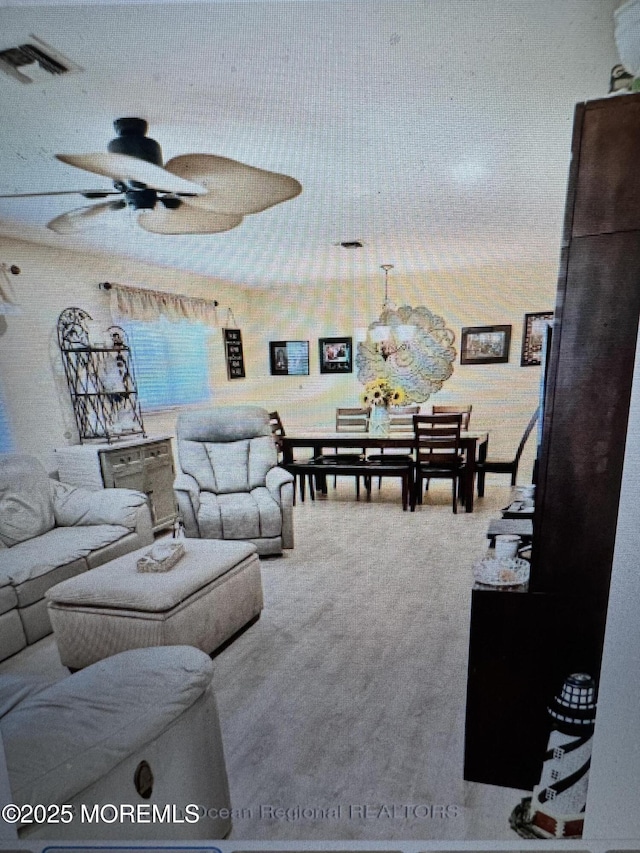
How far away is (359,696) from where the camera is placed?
1.37m

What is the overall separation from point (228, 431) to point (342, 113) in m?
2.31

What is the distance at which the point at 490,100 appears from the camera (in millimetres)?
665

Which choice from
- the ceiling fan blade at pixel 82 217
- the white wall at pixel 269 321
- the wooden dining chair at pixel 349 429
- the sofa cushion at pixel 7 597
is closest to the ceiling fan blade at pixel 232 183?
the ceiling fan blade at pixel 82 217

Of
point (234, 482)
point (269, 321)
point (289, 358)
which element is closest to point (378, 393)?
point (289, 358)

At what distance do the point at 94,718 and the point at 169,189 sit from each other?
1.00 m

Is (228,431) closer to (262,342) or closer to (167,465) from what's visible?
(167,465)

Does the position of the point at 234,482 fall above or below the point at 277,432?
below

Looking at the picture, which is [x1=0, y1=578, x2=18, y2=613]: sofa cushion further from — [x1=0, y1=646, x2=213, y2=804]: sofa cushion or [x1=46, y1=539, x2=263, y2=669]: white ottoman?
[x1=0, y1=646, x2=213, y2=804]: sofa cushion

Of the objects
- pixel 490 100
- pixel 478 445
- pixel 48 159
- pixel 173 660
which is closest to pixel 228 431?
pixel 478 445

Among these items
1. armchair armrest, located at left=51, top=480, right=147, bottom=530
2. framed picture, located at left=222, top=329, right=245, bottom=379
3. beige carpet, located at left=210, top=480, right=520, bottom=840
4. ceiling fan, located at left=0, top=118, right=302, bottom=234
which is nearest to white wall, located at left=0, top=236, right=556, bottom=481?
framed picture, located at left=222, top=329, right=245, bottom=379

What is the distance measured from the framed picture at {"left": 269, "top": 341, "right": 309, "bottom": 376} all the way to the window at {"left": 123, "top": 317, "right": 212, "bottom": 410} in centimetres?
24

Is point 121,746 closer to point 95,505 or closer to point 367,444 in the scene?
point 95,505

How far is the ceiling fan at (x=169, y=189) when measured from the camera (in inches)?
27.1

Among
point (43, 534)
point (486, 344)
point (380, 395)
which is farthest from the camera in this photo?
point (380, 395)
